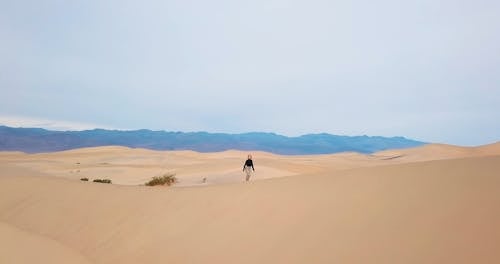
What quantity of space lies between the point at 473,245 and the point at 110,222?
6.58 meters

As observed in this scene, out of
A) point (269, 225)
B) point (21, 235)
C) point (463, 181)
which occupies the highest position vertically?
point (463, 181)

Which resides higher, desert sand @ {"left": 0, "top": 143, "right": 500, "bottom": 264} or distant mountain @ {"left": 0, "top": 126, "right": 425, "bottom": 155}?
distant mountain @ {"left": 0, "top": 126, "right": 425, "bottom": 155}

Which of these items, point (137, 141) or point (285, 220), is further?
point (137, 141)

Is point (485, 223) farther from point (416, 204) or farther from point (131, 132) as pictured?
point (131, 132)

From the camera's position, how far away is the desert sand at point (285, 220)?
481cm

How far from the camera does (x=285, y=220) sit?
20.9 ft

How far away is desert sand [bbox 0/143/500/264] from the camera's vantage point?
15.8ft

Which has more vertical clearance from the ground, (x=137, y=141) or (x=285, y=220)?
(x=137, y=141)

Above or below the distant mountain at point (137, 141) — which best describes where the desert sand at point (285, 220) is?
below

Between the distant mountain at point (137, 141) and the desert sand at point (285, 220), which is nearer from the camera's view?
the desert sand at point (285, 220)

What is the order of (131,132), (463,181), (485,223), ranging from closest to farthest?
(485,223), (463,181), (131,132)

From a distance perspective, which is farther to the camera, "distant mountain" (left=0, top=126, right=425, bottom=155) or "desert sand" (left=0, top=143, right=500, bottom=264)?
"distant mountain" (left=0, top=126, right=425, bottom=155)

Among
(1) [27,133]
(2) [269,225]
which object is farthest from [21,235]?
(1) [27,133]

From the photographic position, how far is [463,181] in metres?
5.79
